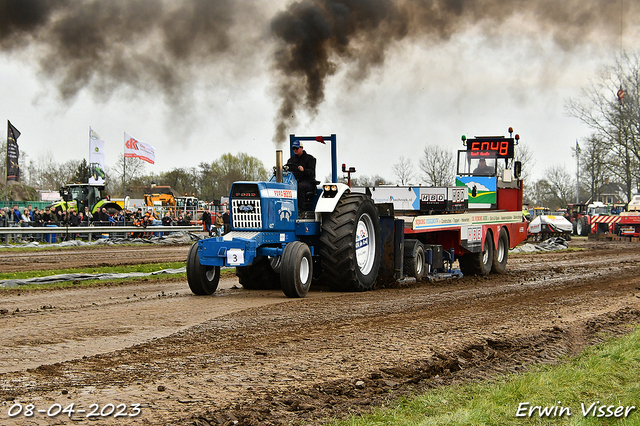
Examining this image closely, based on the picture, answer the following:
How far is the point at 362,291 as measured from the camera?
38.2 ft

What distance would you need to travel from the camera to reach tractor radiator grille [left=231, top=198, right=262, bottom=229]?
35.5 feet

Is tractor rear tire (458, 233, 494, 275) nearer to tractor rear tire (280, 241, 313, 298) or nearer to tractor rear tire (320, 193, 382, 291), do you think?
tractor rear tire (320, 193, 382, 291)

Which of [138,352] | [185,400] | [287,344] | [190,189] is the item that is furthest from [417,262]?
[190,189]

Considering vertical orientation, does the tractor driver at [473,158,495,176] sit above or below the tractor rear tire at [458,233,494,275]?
above

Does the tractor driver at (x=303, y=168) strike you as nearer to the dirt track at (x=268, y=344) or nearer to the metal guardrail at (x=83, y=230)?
the dirt track at (x=268, y=344)

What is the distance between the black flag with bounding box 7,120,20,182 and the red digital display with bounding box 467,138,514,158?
65.1 feet

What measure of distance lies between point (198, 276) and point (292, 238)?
5.41ft

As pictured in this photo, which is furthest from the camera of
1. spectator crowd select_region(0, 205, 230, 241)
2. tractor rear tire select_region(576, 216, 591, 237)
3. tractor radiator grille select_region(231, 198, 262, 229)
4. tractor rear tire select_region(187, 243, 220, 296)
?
tractor rear tire select_region(576, 216, 591, 237)

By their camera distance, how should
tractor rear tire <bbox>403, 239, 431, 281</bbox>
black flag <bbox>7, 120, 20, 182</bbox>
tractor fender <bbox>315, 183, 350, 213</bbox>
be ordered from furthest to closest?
black flag <bbox>7, 120, 20, 182</bbox> → tractor rear tire <bbox>403, 239, 431, 281</bbox> → tractor fender <bbox>315, 183, 350, 213</bbox>

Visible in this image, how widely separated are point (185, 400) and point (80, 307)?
17.3 ft

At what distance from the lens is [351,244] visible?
11023 millimetres

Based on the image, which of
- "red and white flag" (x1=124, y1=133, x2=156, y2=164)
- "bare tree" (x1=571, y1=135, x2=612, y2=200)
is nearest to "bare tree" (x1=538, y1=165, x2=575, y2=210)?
"bare tree" (x1=571, y1=135, x2=612, y2=200)

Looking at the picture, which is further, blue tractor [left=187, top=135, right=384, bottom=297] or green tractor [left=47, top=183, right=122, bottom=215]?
green tractor [left=47, top=183, right=122, bottom=215]

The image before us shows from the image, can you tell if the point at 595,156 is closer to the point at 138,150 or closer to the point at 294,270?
the point at 138,150
